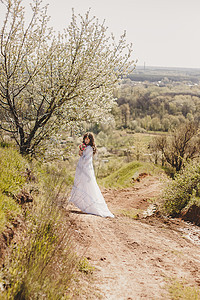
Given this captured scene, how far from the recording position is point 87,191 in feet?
27.7

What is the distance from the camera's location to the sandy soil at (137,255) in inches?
158

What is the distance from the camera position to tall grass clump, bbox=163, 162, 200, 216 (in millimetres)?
9409

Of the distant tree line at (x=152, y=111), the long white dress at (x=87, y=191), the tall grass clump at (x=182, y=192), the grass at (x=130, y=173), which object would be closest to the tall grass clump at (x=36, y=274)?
the long white dress at (x=87, y=191)

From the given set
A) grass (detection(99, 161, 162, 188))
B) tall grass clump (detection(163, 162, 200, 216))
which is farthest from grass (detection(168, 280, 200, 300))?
grass (detection(99, 161, 162, 188))

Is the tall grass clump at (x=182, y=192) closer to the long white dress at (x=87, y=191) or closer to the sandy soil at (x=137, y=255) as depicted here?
the sandy soil at (x=137, y=255)

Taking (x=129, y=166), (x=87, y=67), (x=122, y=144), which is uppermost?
(x=87, y=67)

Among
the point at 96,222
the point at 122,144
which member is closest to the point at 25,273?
the point at 96,222

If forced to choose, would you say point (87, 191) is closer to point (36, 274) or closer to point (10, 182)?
point (10, 182)

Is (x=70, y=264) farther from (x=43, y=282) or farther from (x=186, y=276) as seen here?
(x=186, y=276)

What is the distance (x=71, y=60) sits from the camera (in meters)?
7.57

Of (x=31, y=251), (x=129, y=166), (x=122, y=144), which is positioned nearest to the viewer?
(x=31, y=251)

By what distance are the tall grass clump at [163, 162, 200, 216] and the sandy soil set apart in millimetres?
1387

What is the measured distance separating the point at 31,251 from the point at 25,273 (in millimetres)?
Answer: 448

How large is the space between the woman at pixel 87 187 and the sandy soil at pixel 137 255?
3.52ft
